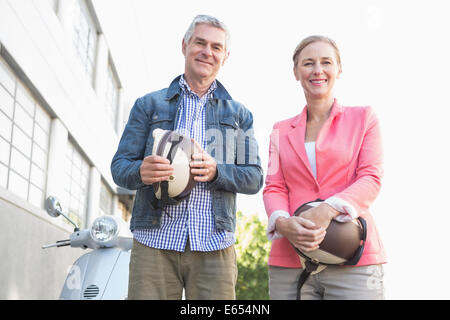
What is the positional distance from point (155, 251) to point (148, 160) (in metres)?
0.44

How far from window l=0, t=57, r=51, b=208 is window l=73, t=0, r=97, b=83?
2.91m

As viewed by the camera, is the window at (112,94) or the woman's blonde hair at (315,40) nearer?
the woman's blonde hair at (315,40)

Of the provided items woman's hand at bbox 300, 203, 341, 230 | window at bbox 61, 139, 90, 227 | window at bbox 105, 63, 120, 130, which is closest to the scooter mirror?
woman's hand at bbox 300, 203, 341, 230

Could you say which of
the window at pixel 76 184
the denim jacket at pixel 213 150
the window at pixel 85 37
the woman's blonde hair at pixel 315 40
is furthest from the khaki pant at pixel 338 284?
the window at pixel 85 37

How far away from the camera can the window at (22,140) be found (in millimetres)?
6203

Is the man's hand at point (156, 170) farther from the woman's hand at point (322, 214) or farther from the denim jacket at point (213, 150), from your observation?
the woman's hand at point (322, 214)

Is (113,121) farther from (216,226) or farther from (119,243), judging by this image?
(216,226)

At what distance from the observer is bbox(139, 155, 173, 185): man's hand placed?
210cm

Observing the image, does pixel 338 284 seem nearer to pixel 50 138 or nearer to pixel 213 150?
pixel 213 150

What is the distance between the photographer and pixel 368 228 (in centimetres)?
210

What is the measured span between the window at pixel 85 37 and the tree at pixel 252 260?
53.7 feet

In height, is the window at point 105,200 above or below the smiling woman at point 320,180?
above
